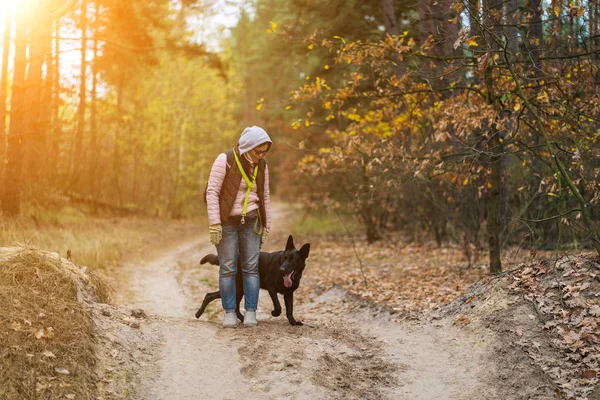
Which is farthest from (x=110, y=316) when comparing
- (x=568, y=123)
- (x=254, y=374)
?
(x=568, y=123)

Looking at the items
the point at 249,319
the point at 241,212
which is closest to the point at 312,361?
the point at 249,319

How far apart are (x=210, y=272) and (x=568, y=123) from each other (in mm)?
8090

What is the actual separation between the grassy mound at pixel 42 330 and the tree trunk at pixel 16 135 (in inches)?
304

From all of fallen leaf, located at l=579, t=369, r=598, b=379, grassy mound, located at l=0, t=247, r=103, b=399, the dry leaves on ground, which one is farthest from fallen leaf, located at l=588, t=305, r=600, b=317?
grassy mound, located at l=0, t=247, r=103, b=399

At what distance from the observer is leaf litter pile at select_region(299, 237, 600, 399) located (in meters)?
5.50

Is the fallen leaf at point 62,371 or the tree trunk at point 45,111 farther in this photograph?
the tree trunk at point 45,111

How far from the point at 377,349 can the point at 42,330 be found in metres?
3.61

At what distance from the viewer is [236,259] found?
266 inches

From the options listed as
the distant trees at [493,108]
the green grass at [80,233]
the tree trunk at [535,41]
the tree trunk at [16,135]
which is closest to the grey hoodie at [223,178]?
the distant trees at [493,108]

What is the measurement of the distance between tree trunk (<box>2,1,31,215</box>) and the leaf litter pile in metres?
7.50

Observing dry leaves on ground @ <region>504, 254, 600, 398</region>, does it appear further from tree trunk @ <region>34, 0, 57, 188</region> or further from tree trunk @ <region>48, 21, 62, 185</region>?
tree trunk @ <region>48, 21, 62, 185</region>

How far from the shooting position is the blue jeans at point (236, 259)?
22.0ft

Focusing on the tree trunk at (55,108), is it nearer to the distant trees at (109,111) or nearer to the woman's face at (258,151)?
the distant trees at (109,111)

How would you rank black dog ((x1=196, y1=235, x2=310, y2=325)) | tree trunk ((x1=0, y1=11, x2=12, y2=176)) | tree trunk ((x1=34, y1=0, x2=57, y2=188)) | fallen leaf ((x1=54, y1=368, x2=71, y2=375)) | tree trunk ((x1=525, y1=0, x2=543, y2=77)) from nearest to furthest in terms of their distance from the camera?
fallen leaf ((x1=54, y1=368, x2=71, y2=375))
black dog ((x1=196, y1=235, x2=310, y2=325))
tree trunk ((x1=525, y1=0, x2=543, y2=77))
tree trunk ((x1=0, y1=11, x2=12, y2=176))
tree trunk ((x1=34, y1=0, x2=57, y2=188))
